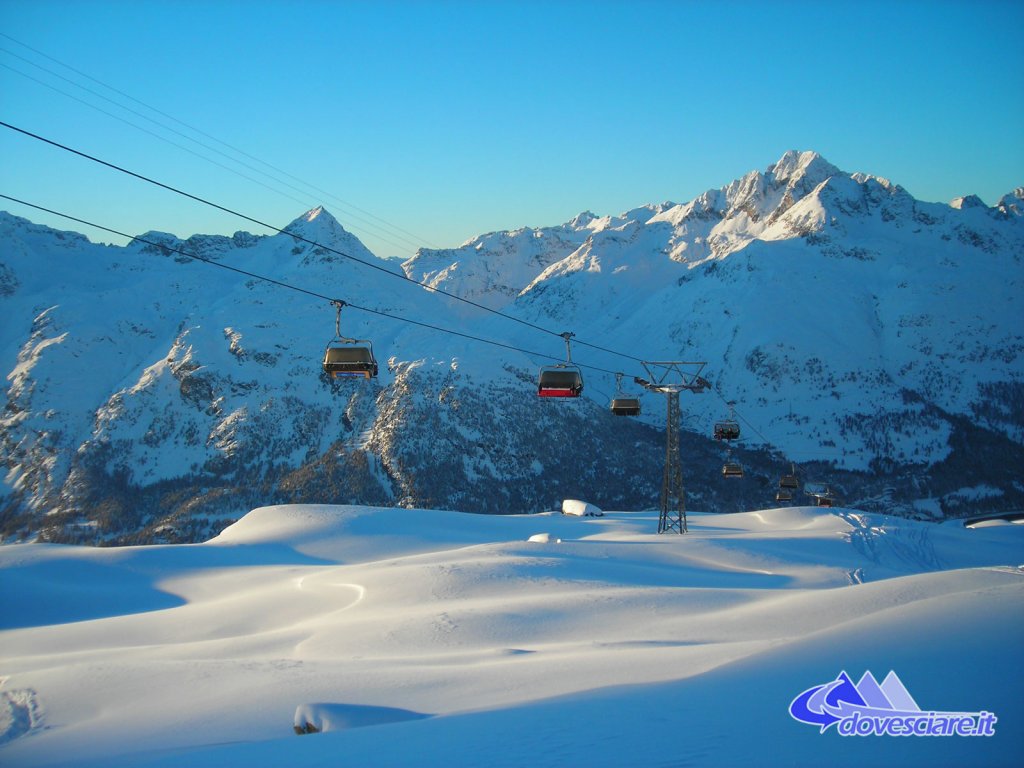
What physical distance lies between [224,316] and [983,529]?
409 feet

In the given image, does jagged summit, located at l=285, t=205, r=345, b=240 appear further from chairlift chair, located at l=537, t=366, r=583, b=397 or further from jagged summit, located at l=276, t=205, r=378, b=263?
chairlift chair, located at l=537, t=366, r=583, b=397

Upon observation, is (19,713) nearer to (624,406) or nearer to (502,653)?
(502,653)

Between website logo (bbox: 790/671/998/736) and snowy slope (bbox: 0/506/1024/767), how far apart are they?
0.59 ft

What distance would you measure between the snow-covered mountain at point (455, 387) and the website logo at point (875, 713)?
94.1 m

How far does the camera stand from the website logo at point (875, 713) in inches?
363

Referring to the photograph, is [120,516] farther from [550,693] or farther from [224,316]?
[550,693]

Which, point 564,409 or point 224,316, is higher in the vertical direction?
point 224,316

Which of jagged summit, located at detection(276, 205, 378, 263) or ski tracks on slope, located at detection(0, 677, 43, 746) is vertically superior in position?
jagged summit, located at detection(276, 205, 378, 263)

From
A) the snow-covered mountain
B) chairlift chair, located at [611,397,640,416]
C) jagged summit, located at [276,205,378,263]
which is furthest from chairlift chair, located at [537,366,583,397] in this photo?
jagged summit, located at [276,205,378,263]

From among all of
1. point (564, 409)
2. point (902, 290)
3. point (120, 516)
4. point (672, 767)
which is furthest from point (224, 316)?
point (672, 767)

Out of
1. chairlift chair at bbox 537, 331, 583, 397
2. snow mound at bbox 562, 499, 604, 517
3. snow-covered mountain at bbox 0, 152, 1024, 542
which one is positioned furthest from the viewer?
snow-covered mountain at bbox 0, 152, 1024, 542

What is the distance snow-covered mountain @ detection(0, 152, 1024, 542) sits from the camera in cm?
11406

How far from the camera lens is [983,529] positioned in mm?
55281

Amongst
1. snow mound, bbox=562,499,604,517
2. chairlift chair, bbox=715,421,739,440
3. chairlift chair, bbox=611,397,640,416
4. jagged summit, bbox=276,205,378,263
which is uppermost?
jagged summit, bbox=276,205,378,263
